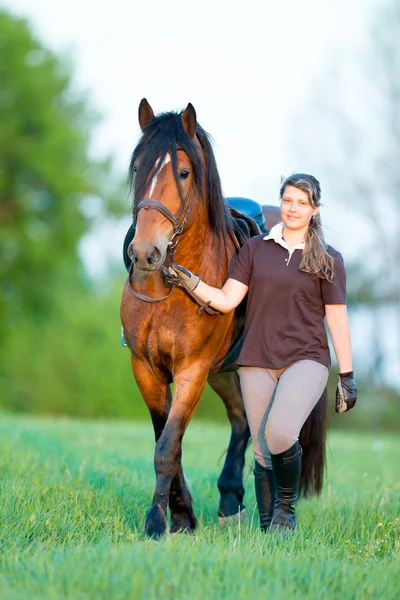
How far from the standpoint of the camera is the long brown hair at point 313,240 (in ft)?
15.5

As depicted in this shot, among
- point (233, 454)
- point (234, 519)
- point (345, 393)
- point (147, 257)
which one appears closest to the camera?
point (147, 257)

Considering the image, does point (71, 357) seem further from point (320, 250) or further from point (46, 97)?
point (320, 250)

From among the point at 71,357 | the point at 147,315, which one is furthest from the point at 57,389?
the point at 147,315

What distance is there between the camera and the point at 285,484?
475 centimetres

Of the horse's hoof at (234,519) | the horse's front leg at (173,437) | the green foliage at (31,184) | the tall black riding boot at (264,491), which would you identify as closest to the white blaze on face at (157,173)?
the horse's front leg at (173,437)

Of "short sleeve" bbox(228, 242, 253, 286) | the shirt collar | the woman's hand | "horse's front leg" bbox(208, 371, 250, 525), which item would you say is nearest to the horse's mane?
"short sleeve" bbox(228, 242, 253, 286)

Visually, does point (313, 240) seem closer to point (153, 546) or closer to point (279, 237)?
point (279, 237)

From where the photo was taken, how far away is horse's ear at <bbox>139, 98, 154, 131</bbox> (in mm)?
4777

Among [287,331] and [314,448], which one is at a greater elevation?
[287,331]

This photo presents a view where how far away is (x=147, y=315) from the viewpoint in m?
4.73

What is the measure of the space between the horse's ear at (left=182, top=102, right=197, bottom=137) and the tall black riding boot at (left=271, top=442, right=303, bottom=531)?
1.98m

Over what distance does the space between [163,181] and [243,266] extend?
2.83 ft

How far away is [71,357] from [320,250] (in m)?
25.6

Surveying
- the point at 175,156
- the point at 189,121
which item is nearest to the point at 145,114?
the point at 189,121
